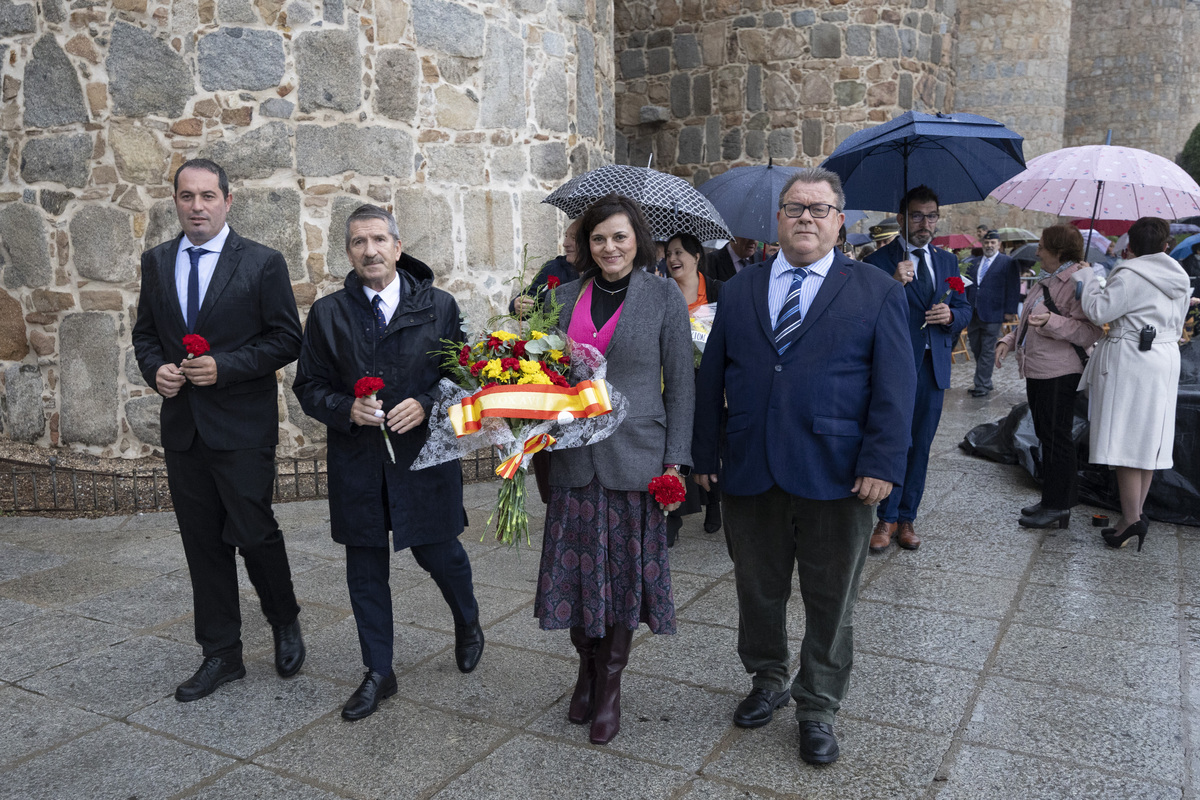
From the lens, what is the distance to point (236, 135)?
6574 mm

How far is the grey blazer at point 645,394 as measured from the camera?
3.14 m

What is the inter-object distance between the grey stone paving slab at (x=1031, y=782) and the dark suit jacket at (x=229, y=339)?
2.69m

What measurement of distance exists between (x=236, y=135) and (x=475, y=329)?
6.95 ft

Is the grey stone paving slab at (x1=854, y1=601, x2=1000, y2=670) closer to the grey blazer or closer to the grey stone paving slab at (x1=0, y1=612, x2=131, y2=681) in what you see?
the grey blazer

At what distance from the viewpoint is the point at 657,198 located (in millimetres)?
4359

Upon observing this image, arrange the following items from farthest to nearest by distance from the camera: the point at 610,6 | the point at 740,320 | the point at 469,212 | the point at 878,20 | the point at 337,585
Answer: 1. the point at 878,20
2. the point at 610,6
3. the point at 469,212
4. the point at 337,585
5. the point at 740,320

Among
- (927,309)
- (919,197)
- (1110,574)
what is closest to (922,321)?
(927,309)

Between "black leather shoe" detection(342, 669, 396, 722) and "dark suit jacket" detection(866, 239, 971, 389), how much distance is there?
10.5 feet

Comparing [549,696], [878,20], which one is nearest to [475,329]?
[549,696]

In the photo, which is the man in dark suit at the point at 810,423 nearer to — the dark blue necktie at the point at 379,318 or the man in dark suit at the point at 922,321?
the dark blue necktie at the point at 379,318

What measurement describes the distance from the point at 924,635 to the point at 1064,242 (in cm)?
283

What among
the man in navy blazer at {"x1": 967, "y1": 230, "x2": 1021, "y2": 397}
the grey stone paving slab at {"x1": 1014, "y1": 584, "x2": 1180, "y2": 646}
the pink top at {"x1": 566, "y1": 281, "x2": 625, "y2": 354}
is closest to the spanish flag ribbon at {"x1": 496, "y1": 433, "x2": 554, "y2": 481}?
the pink top at {"x1": 566, "y1": 281, "x2": 625, "y2": 354}

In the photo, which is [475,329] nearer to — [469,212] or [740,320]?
[469,212]

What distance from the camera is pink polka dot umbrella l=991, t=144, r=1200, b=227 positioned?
5234 millimetres
